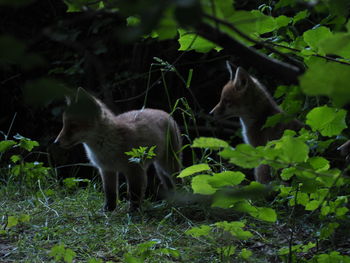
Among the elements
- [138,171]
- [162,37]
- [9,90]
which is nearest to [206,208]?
[138,171]

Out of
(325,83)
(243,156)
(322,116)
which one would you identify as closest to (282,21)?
(322,116)

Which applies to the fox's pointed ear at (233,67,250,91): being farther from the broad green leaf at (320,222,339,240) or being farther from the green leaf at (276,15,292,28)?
the broad green leaf at (320,222,339,240)

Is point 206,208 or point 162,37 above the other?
point 162,37

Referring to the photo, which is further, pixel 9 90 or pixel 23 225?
pixel 9 90

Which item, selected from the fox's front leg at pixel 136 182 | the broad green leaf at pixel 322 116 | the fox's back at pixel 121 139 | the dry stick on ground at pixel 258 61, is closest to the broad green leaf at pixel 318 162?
the broad green leaf at pixel 322 116

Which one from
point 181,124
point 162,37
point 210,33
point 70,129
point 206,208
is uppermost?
point 210,33

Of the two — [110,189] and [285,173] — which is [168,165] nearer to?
[110,189]

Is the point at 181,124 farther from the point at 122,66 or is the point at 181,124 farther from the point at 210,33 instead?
the point at 210,33

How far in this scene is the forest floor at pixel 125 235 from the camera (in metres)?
3.01

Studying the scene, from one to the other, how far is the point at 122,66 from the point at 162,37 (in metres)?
6.21

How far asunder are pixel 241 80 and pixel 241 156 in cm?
404

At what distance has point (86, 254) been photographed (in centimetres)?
318

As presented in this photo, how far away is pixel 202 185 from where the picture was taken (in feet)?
6.70

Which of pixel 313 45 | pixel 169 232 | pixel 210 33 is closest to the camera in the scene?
pixel 210 33
